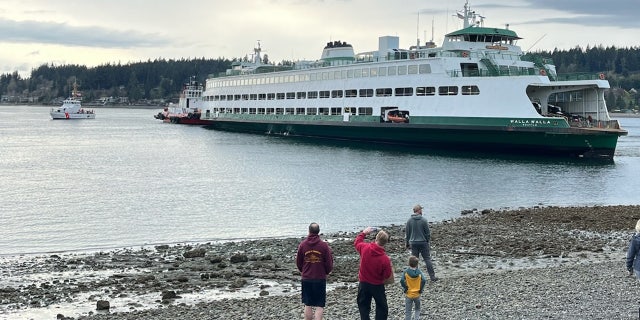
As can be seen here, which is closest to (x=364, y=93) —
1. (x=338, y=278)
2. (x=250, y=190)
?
(x=250, y=190)

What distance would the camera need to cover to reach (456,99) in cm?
4938

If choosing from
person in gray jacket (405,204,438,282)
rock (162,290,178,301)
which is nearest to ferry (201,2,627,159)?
person in gray jacket (405,204,438,282)

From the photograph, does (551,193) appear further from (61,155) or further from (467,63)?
(61,155)

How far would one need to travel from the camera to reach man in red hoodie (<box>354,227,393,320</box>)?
9258 mm

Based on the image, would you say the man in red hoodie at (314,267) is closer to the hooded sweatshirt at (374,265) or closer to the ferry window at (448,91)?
the hooded sweatshirt at (374,265)

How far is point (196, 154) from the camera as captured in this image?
54312mm

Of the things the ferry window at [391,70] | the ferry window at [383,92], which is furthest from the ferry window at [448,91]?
the ferry window at [383,92]

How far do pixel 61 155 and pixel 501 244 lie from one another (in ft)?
133

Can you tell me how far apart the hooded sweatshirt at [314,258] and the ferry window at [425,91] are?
4285 centimetres

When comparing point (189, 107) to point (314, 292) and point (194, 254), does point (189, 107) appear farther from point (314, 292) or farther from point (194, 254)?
point (314, 292)

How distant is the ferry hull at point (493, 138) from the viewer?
44562 mm

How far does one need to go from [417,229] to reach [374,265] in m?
3.99

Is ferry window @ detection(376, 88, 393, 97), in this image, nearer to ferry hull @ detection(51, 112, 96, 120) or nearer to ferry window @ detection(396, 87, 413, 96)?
ferry window @ detection(396, 87, 413, 96)

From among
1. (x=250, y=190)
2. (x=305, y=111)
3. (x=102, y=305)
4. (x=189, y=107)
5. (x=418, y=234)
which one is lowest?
(x=250, y=190)
